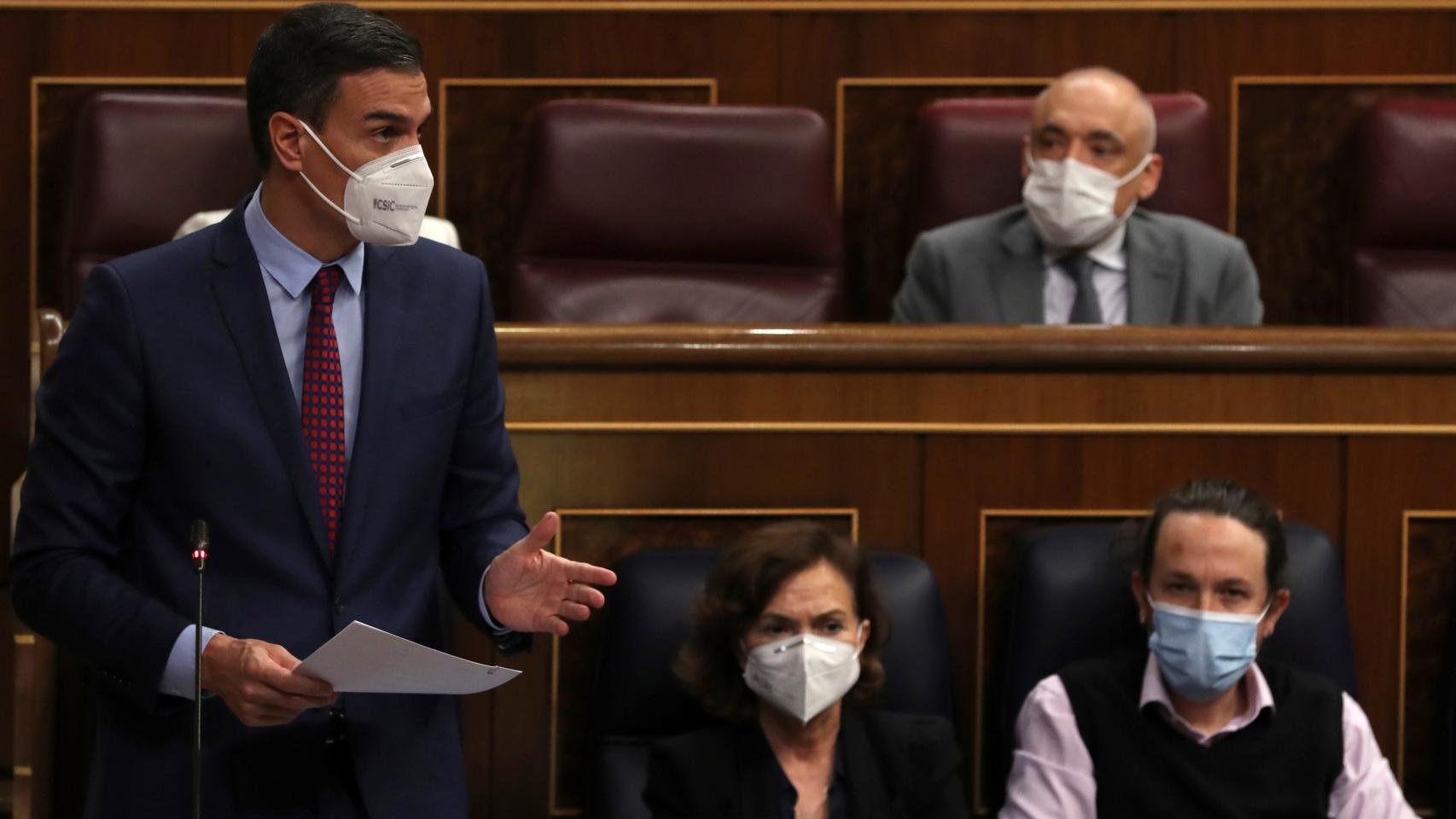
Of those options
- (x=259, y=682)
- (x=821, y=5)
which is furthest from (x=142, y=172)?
(x=259, y=682)

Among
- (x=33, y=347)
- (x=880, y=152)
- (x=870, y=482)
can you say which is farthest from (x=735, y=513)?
(x=880, y=152)

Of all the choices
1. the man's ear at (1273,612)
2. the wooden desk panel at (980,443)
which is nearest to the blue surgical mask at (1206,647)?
the man's ear at (1273,612)

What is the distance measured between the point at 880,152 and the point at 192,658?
1.34m

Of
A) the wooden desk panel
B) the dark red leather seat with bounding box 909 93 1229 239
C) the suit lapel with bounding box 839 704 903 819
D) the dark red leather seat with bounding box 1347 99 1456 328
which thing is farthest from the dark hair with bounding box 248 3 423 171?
the dark red leather seat with bounding box 1347 99 1456 328

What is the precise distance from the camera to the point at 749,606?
1.20 meters

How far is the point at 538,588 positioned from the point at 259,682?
0.14 m

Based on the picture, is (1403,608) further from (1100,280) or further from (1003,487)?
(1100,280)

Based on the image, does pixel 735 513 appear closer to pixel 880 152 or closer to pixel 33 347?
pixel 33 347

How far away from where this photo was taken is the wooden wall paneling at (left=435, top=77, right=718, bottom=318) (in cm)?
199

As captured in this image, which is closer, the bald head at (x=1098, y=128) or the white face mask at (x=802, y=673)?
the white face mask at (x=802, y=673)

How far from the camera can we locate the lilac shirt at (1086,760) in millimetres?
1222

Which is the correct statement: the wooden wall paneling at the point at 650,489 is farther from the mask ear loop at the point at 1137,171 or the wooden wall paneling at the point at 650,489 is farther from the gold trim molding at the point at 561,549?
the mask ear loop at the point at 1137,171

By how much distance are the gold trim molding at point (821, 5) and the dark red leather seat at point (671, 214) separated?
→ 189mm

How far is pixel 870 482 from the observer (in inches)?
52.8
